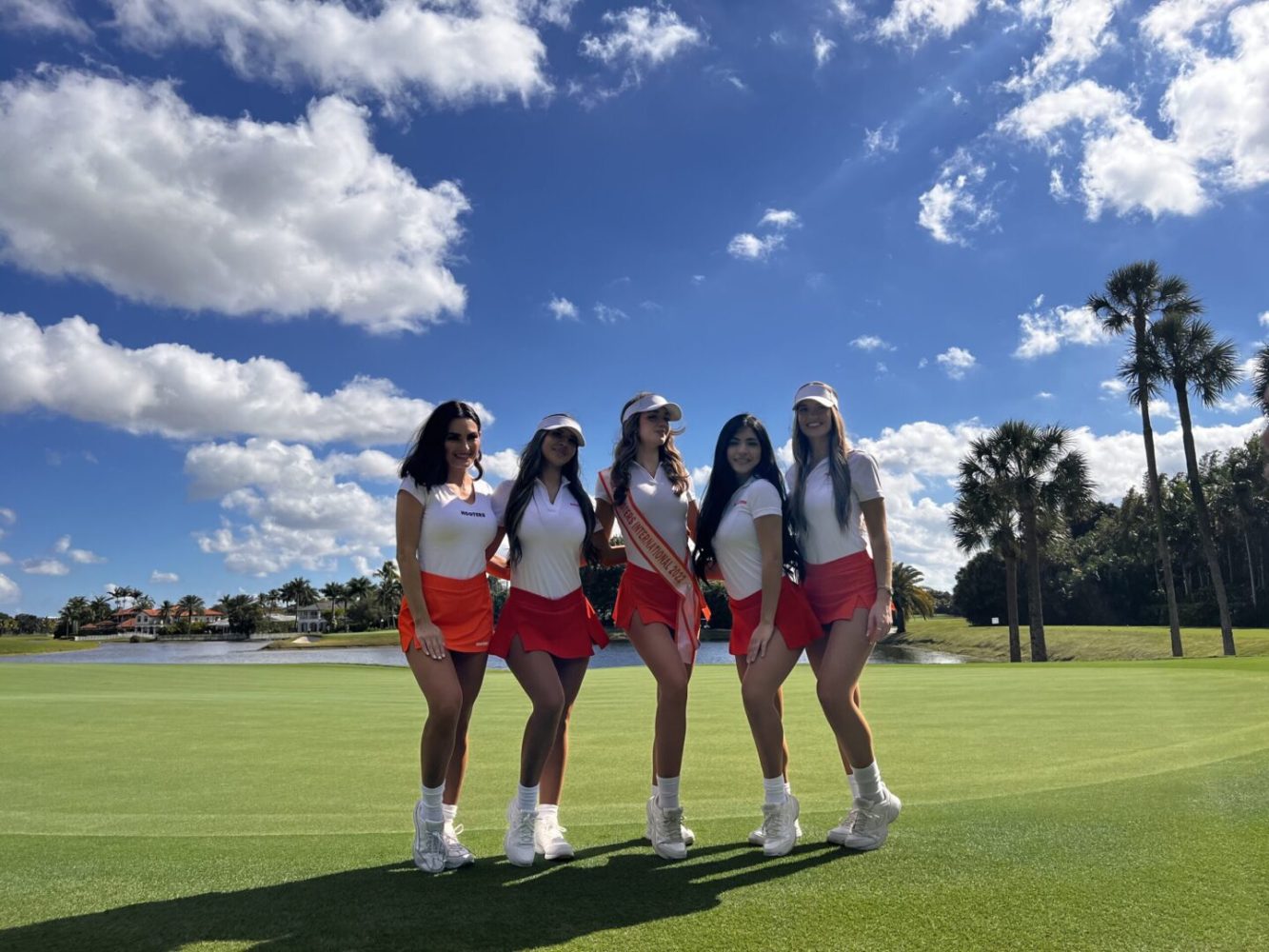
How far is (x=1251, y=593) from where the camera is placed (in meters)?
56.2

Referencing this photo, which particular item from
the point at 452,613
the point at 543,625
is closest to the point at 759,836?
the point at 543,625

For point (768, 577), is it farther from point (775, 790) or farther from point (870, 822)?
point (870, 822)

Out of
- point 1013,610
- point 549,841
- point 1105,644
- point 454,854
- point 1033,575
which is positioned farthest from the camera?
point 1105,644

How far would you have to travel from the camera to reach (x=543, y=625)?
13.8 ft

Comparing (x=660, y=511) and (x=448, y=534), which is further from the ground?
(x=660, y=511)

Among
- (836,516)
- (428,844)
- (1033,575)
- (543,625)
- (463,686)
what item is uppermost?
(1033,575)

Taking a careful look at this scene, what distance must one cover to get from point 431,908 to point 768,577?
2.06 m

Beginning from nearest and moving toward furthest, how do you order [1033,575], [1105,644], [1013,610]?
[1033,575]
[1013,610]
[1105,644]

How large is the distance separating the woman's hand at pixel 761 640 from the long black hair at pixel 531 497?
970 mm

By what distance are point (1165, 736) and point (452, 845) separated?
630 centimetres

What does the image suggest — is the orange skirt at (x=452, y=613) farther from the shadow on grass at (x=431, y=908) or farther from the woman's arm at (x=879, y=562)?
the woman's arm at (x=879, y=562)

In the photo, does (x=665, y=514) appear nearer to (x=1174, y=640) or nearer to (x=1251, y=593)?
(x=1174, y=640)

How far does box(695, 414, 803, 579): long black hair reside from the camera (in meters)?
4.41

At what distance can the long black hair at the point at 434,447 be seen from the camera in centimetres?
422
